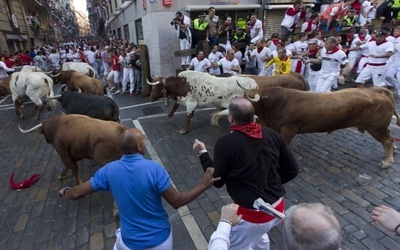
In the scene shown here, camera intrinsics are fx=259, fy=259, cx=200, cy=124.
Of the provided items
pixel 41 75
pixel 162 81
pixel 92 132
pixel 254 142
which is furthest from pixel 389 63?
pixel 41 75

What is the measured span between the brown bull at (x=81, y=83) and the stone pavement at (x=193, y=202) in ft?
8.24

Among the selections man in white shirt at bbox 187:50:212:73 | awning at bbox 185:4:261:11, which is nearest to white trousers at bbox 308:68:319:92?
man in white shirt at bbox 187:50:212:73

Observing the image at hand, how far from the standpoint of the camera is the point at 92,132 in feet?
13.3

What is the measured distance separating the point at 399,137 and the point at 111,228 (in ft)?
21.0

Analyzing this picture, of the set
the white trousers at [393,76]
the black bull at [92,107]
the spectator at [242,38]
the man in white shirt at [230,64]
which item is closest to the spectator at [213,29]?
the spectator at [242,38]

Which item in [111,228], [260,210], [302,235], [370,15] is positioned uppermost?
[370,15]

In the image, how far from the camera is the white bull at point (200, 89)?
695 centimetres

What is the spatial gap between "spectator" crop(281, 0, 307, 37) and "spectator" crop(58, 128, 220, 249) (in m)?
11.5

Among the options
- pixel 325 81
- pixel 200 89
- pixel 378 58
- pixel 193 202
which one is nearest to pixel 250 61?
pixel 325 81

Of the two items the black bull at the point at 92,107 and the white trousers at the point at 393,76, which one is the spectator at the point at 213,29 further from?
the black bull at the point at 92,107

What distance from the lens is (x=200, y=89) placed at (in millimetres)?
7254

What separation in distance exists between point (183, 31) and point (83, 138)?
27.2 ft

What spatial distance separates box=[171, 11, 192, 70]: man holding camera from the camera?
10914 mm

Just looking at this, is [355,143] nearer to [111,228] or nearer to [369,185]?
[369,185]
